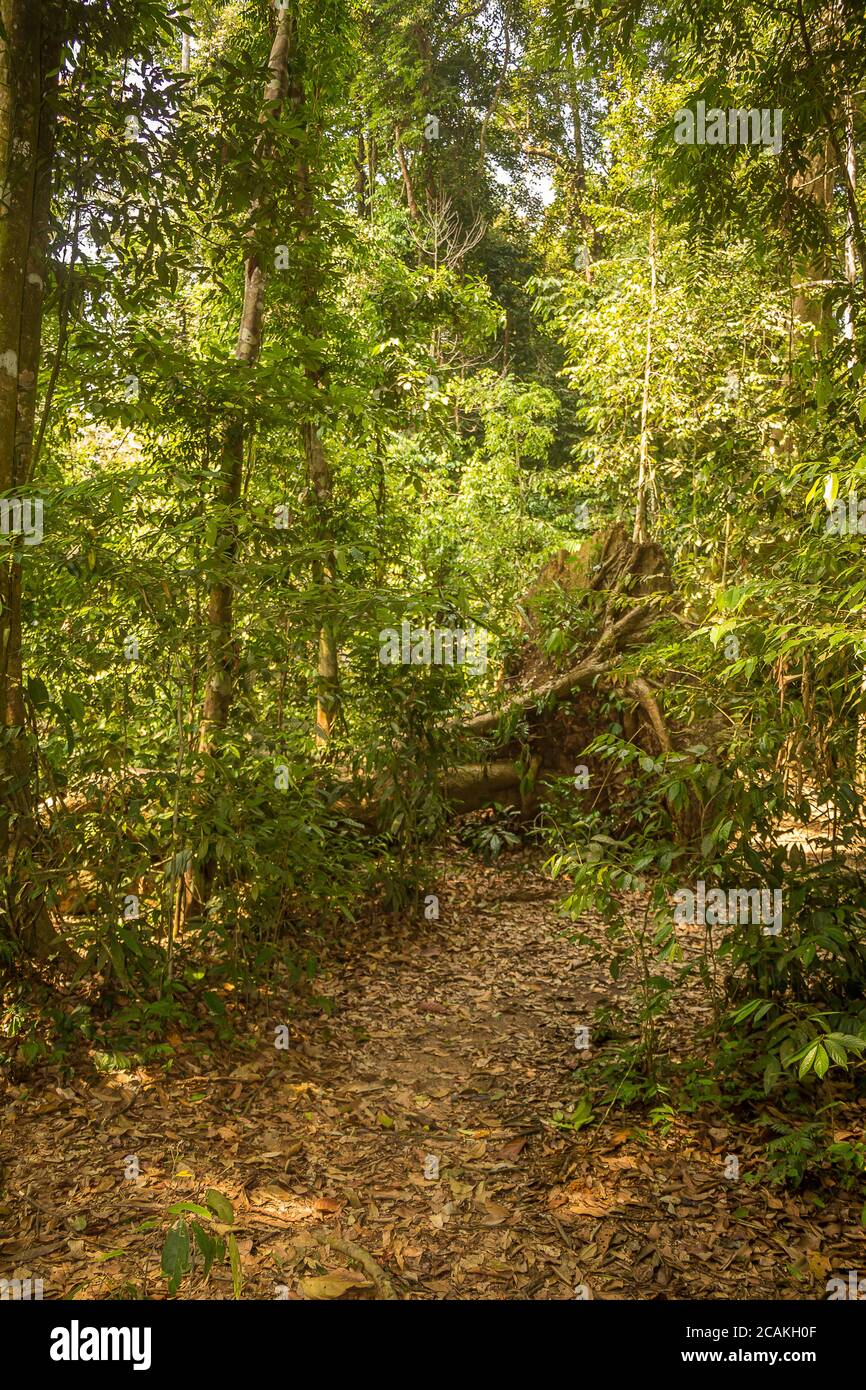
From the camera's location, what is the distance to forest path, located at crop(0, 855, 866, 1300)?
2.65m

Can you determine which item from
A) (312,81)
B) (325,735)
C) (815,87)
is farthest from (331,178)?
(325,735)

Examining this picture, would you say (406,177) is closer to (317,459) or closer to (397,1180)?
(317,459)

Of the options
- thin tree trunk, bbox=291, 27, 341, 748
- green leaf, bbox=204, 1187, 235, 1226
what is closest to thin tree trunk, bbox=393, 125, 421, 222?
thin tree trunk, bbox=291, 27, 341, 748

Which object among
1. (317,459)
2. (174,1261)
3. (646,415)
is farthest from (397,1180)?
(646,415)

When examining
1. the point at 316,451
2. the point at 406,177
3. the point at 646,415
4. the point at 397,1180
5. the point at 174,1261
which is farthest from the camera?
the point at 406,177

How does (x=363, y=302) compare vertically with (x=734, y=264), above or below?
below

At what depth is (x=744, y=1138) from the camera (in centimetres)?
328

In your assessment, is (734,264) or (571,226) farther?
(571,226)

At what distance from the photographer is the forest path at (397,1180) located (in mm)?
2648

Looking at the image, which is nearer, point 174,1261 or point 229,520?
point 174,1261

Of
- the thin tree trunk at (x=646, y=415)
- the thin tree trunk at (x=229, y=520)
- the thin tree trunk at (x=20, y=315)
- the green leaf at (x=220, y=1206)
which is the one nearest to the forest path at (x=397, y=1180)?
the green leaf at (x=220, y=1206)

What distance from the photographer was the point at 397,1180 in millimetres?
3207
